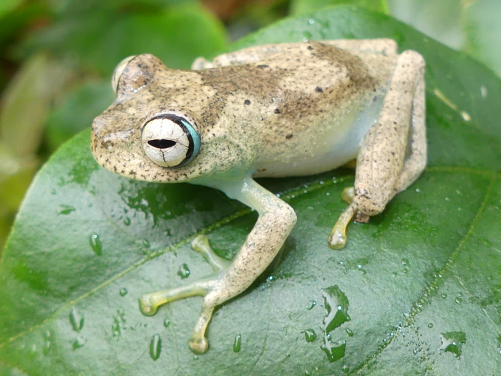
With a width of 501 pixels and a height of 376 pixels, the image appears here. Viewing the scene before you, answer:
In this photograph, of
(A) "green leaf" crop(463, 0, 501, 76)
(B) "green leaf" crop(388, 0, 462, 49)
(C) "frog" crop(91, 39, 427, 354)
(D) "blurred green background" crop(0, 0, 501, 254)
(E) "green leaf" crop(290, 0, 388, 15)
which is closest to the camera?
(C) "frog" crop(91, 39, 427, 354)

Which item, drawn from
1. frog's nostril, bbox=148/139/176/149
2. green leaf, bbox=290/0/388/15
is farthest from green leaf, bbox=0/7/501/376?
green leaf, bbox=290/0/388/15

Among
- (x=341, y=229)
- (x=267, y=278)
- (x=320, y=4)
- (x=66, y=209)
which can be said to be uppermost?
(x=320, y=4)

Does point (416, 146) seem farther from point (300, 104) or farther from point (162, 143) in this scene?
point (162, 143)

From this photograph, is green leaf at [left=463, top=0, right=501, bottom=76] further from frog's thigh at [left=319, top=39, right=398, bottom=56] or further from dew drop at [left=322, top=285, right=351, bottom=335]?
dew drop at [left=322, top=285, right=351, bottom=335]

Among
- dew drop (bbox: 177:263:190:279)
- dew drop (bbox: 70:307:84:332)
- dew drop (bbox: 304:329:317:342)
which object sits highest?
dew drop (bbox: 177:263:190:279)

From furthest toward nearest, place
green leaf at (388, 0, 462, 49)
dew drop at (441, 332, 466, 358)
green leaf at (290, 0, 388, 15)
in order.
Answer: green leaf at (290, 0, 388, 15) < green leaf at (388, 0, 462, 49) < dew drop at (441, 332, 466, 358)

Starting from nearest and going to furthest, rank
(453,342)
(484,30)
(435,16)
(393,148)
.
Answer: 1. (453,342)
2. (393,148)
3. (484,30)
4. (435,16)

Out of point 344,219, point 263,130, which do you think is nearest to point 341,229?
point 344,219
